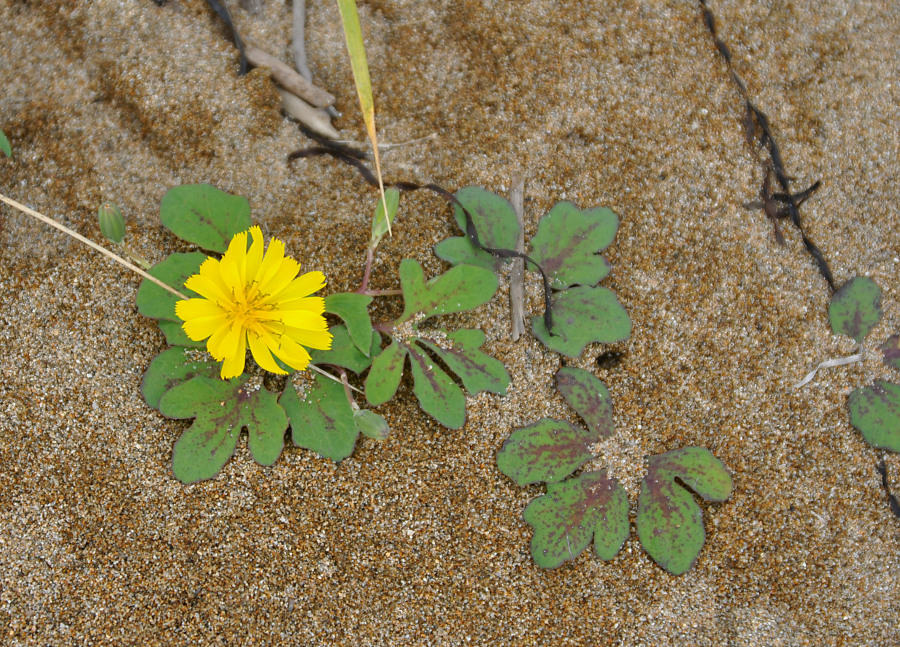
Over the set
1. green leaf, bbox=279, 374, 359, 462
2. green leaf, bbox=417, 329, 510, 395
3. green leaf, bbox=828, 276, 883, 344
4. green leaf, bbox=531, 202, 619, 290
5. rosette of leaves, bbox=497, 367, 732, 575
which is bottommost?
green leaf, bbox=279, 374, 359, 462

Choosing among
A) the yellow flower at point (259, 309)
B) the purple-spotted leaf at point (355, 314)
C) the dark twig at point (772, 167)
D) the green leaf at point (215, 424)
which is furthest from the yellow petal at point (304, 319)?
the dark twig at point (772, 167)

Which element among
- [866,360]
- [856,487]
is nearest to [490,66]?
[866,360]

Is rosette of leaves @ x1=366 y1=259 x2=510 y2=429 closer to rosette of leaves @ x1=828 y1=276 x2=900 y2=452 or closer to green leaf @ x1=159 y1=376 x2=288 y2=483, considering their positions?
green leaf @ x1=159 y1=376 x2=288 y2=483

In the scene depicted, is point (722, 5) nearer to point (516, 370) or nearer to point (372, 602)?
point (516, 370)

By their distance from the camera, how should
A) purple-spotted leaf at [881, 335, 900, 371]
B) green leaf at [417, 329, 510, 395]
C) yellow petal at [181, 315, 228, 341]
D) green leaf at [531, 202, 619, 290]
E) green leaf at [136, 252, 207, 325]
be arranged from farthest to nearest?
purple-spotted leaf at [881, 335, 900, 371]
green leaf at [531, 202, 619, 290]
green leaf at [417, 329, 510, 395]
green leaf at [136, 252, 207, 325]
yellow petal at [181, 315, 228, 341]

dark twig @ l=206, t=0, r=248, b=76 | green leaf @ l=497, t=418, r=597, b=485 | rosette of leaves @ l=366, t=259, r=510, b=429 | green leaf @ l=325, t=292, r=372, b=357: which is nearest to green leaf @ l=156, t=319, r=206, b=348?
green leaf @ l=325, t=292, r=372, b=357

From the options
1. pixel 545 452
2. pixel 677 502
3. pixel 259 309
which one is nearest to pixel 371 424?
pixel 259 309

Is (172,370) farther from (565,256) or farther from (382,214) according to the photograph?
(565,256)
